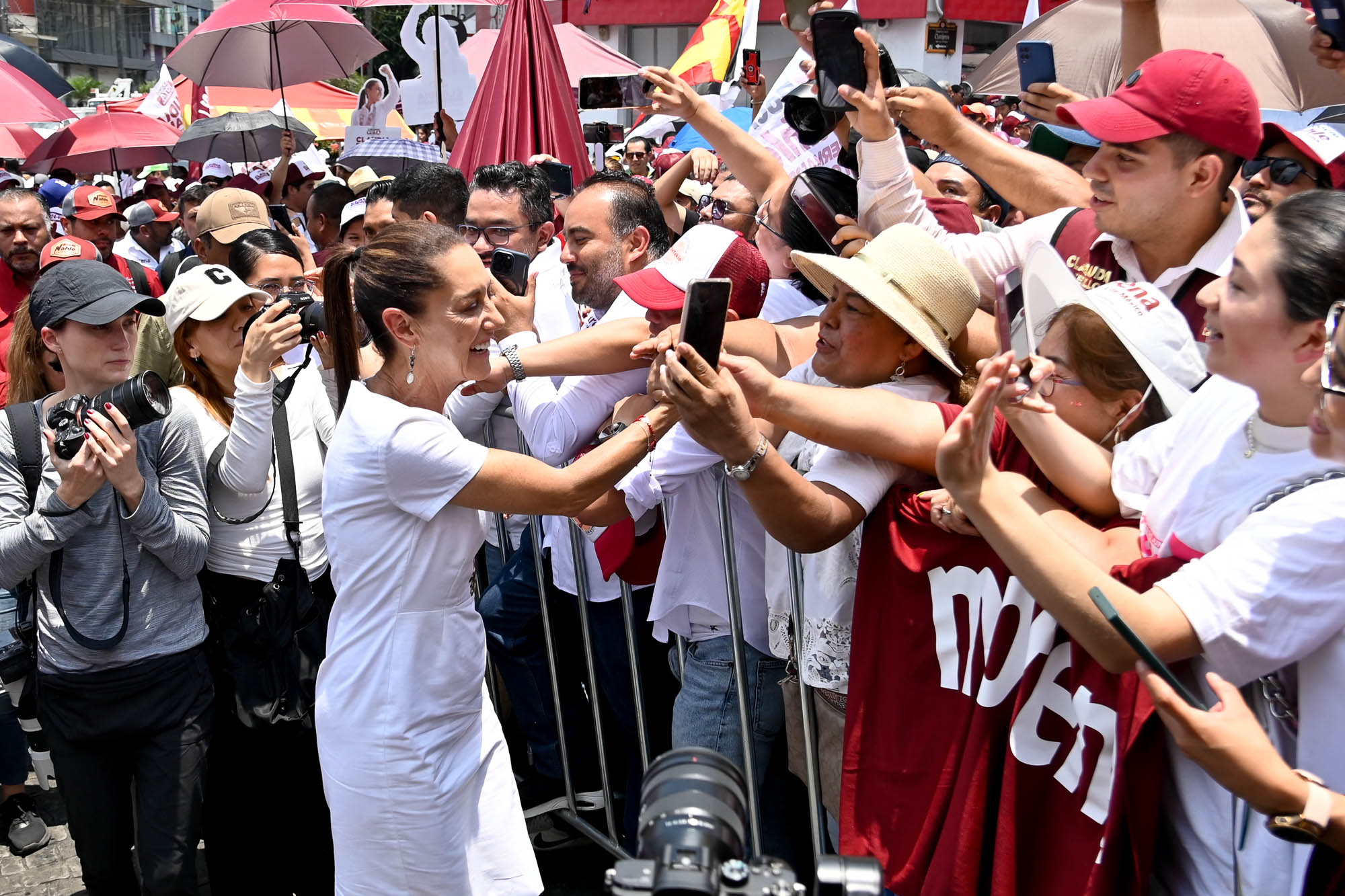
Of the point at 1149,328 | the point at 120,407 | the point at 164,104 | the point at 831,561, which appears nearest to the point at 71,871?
the point at 120,407

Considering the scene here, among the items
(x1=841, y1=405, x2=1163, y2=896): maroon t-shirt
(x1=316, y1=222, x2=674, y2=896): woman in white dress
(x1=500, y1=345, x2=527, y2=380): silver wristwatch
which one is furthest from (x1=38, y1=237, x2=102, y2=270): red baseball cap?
(x1=841, y1=405, x2=1163, y2=896): maroon t-shirt

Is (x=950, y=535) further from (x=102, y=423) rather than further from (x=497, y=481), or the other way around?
(x=102, y=423)

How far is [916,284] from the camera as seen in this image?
8.32 feet

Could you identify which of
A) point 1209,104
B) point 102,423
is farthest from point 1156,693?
point 102,423

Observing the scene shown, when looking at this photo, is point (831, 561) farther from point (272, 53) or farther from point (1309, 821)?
point (272, 53)

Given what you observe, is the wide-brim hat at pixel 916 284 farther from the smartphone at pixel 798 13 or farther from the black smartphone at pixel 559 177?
the black smartphone at pixel 559 177

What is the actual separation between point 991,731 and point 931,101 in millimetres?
1941

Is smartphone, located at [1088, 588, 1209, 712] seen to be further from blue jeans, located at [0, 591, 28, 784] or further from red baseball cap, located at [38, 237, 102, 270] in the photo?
red baseball cap, located at [38, 237, 102, 270]

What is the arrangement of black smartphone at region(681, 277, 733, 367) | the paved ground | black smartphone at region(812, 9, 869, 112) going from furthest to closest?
the paved ground
black smartphone at region(812, 9, 869, 112)
black smartphone at region(681, 277, 733, 367)

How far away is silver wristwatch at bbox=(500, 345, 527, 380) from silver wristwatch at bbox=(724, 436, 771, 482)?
99 centimetres

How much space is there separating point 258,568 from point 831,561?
73.3 inches

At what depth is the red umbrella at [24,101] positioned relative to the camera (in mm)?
8398

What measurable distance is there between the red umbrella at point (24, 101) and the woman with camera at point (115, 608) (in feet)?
19.7

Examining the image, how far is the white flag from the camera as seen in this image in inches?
500
